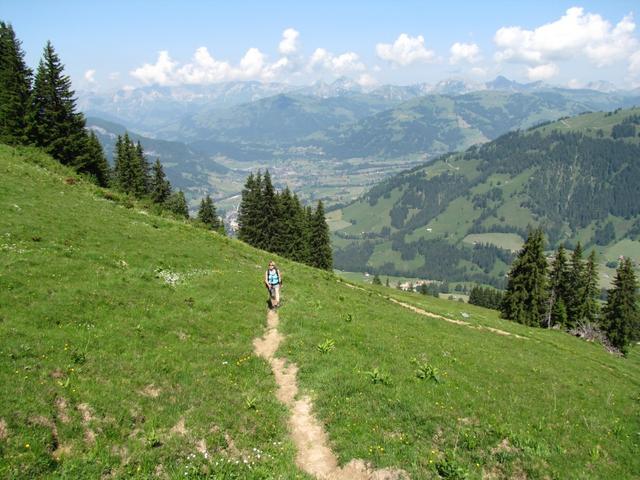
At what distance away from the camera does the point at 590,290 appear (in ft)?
280

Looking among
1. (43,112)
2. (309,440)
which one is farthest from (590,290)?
(43,112)

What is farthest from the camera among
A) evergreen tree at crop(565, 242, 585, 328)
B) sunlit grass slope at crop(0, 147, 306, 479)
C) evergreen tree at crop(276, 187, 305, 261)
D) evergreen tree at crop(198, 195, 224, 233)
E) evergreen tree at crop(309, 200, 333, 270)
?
evergreen tree at crop(198, 195, 224, 233)

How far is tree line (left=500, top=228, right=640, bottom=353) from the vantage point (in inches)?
3140

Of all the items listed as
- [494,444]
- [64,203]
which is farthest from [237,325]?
[64,203]

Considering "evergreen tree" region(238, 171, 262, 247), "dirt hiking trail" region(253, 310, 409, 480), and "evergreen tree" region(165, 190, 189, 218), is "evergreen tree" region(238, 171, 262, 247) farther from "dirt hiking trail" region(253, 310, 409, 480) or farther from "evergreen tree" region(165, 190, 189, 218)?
"dirt hiking trail" region(253, 310, 409, 480)

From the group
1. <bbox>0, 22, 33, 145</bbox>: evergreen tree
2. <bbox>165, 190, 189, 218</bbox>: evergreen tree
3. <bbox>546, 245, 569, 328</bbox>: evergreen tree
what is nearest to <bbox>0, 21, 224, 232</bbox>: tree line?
<bbox>0, 22, 33, 145</bbox>: evergreen tree

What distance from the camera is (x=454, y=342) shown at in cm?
2995

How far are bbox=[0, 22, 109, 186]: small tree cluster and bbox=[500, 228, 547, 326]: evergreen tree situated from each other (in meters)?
76.4

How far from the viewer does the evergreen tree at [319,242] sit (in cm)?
9669

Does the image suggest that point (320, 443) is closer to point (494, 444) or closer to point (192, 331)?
point (494, 444)

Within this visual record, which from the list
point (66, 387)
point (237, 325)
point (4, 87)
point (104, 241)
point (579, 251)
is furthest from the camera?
point (579, 251)

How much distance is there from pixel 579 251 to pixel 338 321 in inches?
2980

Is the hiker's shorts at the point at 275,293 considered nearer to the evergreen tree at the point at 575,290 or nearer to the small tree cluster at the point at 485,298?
the evergreen tree at the point at 575,290

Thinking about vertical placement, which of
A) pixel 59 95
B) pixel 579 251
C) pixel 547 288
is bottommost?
pixel 547 288
